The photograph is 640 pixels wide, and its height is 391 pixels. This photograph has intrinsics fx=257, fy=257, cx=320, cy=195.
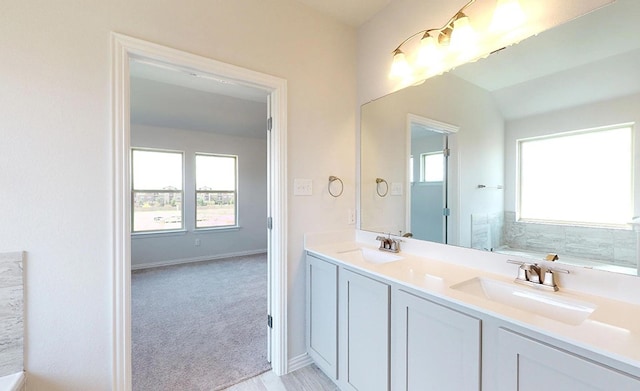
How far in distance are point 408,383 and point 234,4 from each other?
2.39 metres

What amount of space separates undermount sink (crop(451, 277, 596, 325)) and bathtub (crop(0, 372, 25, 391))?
75.8 inches

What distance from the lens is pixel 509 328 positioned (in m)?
0.91

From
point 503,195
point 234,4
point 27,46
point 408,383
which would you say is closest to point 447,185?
point 503,195

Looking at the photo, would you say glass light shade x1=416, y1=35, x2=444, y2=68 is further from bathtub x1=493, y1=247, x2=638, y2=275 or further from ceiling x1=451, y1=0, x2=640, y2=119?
bathtub x1=493, y1=247, x2=638, y2=275

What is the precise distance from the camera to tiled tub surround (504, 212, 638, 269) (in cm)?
105

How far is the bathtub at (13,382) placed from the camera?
1.05 meters

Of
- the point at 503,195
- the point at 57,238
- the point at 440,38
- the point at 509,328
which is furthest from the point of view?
the point at 440,38

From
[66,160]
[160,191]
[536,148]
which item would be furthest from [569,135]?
[160,191]

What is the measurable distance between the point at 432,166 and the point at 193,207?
457 centimetres

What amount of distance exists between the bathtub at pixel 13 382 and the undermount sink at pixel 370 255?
1636 mm

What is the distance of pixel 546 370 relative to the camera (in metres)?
0.83

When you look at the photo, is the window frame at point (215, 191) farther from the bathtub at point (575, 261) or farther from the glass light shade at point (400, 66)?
the bathtub at point (575, 261)

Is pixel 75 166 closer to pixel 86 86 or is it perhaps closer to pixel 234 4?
pixel 86 86

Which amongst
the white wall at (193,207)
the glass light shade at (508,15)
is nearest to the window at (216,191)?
the white wall at (193,207)
